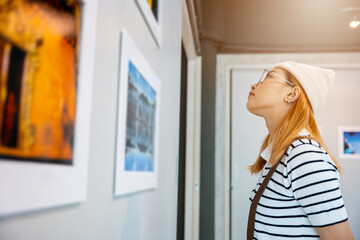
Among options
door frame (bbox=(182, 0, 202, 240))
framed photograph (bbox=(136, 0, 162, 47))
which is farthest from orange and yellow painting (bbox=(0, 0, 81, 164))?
door frame (bbox=(182, 0, 202, 240))

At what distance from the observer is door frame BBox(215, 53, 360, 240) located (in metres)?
3.66

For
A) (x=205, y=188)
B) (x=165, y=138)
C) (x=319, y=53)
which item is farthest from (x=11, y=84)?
(x=319, y=53)

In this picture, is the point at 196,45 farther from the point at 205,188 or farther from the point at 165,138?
the point at 165,138

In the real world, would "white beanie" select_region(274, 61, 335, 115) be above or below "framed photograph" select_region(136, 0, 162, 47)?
below

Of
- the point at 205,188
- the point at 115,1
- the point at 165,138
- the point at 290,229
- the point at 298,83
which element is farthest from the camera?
the point at 205,188

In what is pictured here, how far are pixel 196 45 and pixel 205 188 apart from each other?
1497 millimetres

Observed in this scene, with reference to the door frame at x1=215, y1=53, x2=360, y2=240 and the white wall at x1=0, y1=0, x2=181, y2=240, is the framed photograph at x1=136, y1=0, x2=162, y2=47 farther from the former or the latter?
the door frame at x1=215, y1=53, x2=360, y2=240

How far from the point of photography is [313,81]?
4.88 feet

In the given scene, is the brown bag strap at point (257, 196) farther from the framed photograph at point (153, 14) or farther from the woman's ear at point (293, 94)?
the framed photograph at point (153, 14)

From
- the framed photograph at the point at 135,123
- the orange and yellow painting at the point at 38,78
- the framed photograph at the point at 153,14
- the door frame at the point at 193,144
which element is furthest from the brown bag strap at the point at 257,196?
the door frame at the point at 193,144

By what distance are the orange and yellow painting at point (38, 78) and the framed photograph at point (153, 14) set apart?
575 mm

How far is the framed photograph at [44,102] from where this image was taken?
48 centimetres

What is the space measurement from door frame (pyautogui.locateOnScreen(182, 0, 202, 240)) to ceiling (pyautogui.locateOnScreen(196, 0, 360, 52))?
337 mm

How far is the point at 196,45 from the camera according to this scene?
11.8ft
